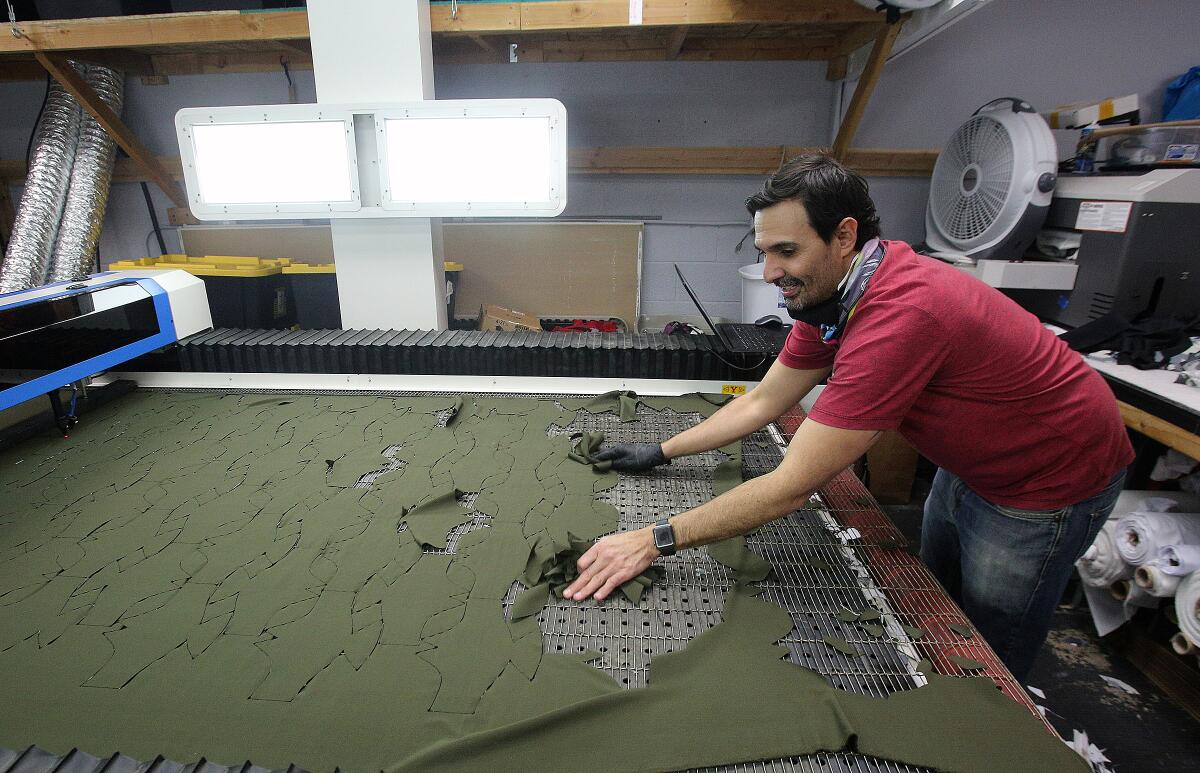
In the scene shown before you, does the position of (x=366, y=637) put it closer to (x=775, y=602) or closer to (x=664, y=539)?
(x=664, y=539)

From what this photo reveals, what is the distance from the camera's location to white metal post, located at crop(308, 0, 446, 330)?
1.81 metres

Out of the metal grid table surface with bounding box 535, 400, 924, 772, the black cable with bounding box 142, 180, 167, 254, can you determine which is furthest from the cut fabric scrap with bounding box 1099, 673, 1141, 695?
the black cable with bounding box 142, 180, 167, 254

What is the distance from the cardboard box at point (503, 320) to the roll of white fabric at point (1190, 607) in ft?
9.84

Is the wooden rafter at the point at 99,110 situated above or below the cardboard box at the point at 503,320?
above

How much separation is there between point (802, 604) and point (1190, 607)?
4.37 feet

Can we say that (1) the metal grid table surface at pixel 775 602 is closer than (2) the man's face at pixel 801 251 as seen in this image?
Yes

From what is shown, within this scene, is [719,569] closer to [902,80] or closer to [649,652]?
[649,652]

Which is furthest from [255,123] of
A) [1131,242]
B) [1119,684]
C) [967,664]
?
[1119,684]

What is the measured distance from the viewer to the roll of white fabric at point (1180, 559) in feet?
5.06

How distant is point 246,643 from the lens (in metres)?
0.90

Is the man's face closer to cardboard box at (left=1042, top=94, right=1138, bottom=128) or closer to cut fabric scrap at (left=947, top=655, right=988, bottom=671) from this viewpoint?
cut fabric scrap at (left=947, top=655, right=988, bottom=671)

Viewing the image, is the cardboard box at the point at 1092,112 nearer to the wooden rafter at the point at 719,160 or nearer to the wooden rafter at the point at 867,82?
the wooden rafter at the point at 867,82

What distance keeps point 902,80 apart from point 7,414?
4303 mm

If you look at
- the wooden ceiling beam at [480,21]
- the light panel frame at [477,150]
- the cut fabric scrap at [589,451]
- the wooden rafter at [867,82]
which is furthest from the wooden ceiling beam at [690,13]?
the cut fabric scrap at [589,451]
